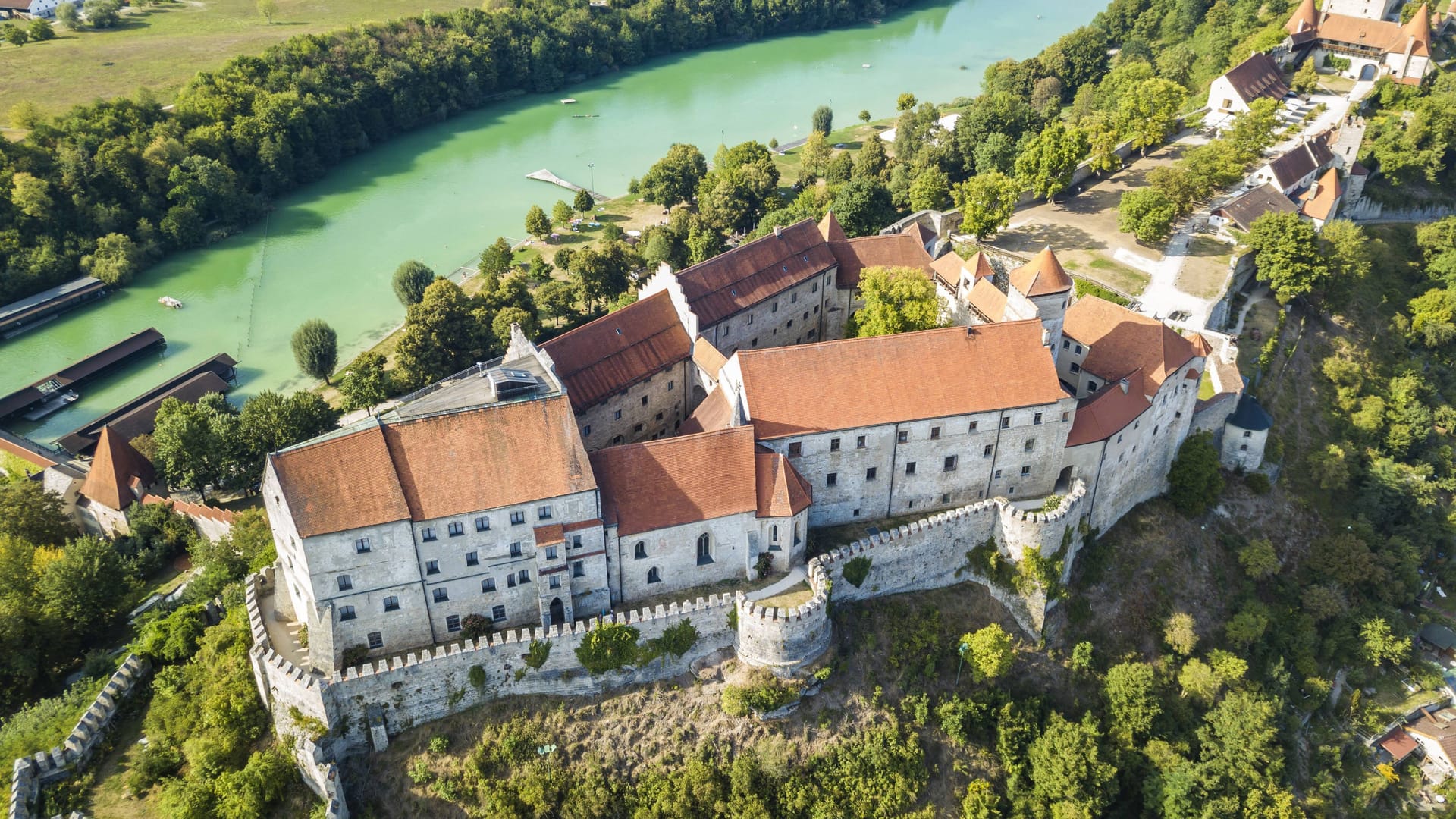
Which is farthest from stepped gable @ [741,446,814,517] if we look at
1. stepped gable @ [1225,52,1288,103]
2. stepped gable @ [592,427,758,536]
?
stepped gable @ [1225,52,1288,103]

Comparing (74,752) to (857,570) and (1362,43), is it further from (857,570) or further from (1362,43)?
(1362,43)

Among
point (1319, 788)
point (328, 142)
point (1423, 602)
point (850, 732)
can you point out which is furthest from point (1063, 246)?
point (328, 142)

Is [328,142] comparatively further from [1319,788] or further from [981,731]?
[1319,788]

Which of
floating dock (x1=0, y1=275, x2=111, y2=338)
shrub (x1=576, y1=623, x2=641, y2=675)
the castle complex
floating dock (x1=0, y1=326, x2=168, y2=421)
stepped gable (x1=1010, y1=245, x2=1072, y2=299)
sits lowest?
floating dock (x1=0, y1=326, x2=168, y2=421)

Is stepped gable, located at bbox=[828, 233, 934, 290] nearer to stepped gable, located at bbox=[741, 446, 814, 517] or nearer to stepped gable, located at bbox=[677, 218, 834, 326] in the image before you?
stepped gable, located at bbox=[677, 218, 834, 326]

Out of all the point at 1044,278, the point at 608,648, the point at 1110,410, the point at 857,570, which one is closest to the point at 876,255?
the point at 1044,278

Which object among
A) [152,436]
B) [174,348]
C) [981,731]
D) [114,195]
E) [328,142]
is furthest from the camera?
[328,142]
